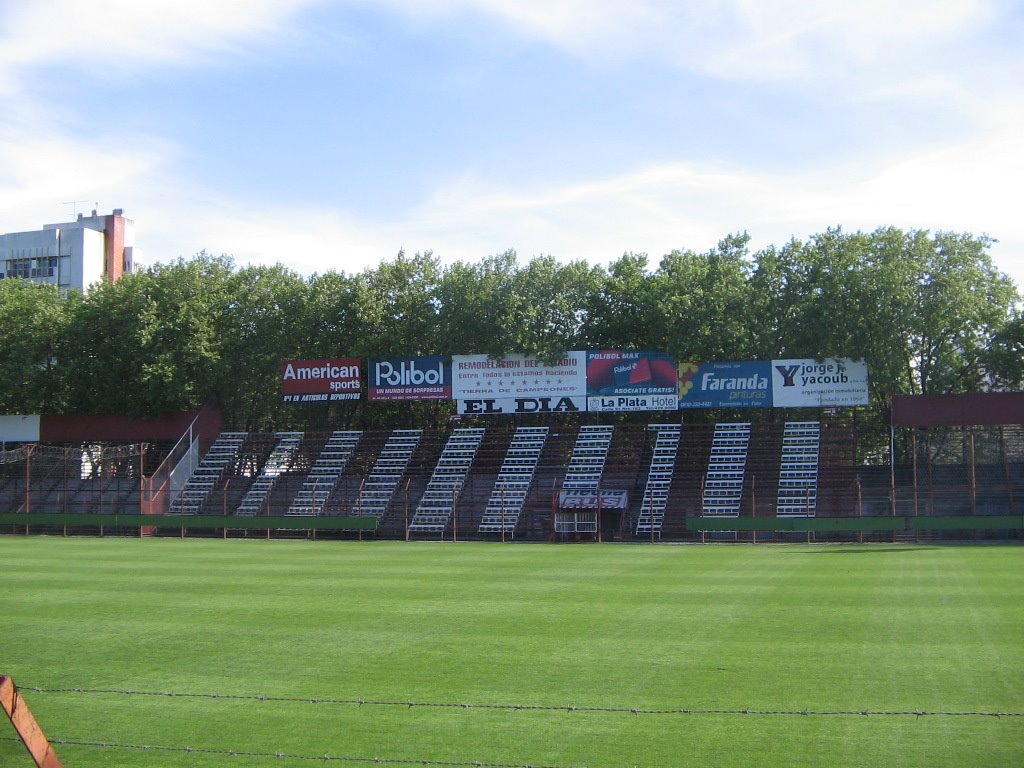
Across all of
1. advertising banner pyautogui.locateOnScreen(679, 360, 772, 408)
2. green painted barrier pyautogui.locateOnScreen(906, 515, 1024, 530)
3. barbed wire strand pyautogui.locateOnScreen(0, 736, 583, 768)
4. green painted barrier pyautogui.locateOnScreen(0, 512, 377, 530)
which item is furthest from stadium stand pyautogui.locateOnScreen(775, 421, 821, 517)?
barbed wire strand pyautogui.locateOnScreen(0, 736, 583, 768)

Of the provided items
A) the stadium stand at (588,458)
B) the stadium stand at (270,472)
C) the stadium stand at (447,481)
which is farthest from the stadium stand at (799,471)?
the stadium stand at (270,472)

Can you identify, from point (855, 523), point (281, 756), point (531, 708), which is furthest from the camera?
point (855, 523)

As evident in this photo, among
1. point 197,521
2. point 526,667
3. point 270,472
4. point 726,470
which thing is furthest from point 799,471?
point 526,667

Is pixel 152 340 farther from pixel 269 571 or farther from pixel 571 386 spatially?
pixel 269 571

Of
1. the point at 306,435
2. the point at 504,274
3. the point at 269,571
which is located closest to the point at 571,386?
the point at 504,274

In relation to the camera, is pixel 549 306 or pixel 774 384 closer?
pixel 774 384

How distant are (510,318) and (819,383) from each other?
1537cm

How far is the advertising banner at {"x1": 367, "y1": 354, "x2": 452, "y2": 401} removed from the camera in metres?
51.3

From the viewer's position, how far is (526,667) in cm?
1301

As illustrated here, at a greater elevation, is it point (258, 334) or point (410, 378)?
point (258, 334)

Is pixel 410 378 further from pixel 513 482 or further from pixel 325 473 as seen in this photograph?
pixel 513 482

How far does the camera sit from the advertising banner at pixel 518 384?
49.8 metres

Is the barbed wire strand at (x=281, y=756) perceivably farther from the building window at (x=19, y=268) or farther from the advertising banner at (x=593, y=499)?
the building window at (x=19, y=268)

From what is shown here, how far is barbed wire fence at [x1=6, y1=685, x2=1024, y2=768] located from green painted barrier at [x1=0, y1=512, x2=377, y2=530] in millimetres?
31507
